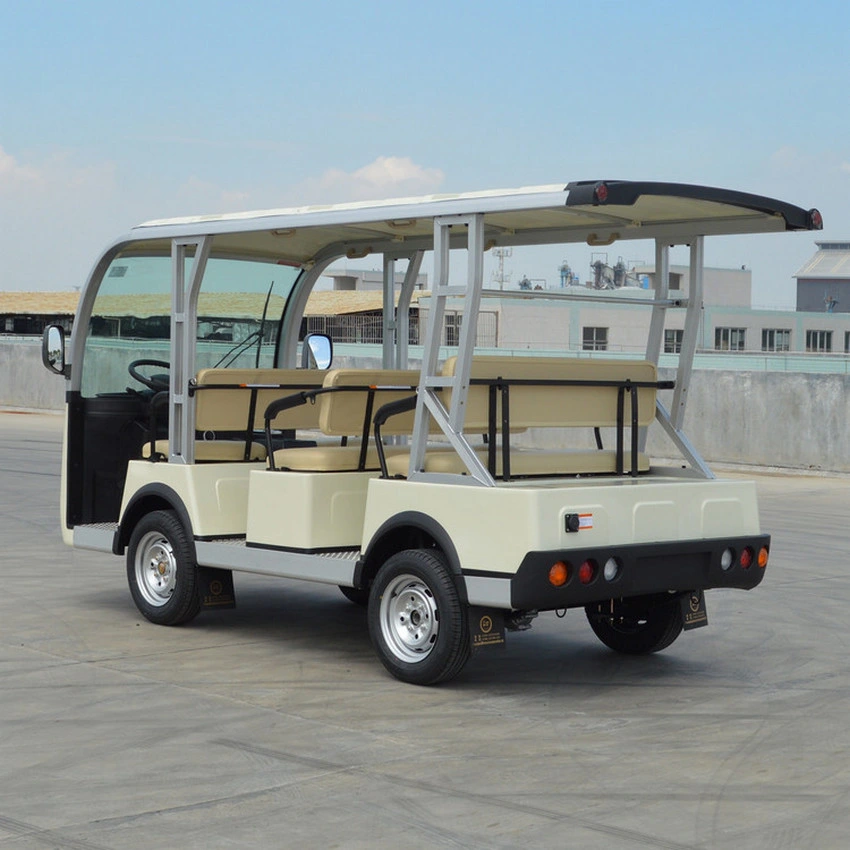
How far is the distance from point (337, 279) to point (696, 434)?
5374cm

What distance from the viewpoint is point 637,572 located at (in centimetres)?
732

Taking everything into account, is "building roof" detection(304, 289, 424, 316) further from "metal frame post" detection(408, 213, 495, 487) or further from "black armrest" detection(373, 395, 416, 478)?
"metal frame post" detection(408, 213, 495, 487)

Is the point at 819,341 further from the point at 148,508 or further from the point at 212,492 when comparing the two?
the point at 212,492

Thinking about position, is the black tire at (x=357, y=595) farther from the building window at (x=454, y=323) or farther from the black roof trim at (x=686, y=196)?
the black roof trim at (x=686, y=196)

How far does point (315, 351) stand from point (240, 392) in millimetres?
1341

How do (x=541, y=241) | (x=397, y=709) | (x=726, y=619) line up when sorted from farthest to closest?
(x=726, y=619), (x=541, y=241), (x=397, y=709)

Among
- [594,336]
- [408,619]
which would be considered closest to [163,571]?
[408,619]

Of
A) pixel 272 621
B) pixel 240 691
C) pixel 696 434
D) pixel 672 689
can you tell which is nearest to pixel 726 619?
pixel 672 689

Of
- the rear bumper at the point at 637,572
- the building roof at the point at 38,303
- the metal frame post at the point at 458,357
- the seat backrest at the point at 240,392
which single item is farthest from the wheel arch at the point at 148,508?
the building roof at the point at 38,303

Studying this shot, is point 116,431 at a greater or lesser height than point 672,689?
greater

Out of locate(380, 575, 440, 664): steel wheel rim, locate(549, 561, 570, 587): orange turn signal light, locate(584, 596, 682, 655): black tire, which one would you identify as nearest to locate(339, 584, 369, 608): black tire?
locate(584, 596, 682, 655): black tire

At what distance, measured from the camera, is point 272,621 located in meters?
9.47

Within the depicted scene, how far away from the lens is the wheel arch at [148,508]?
887 centimetres

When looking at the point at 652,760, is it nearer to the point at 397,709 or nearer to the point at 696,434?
the point at 397,709
